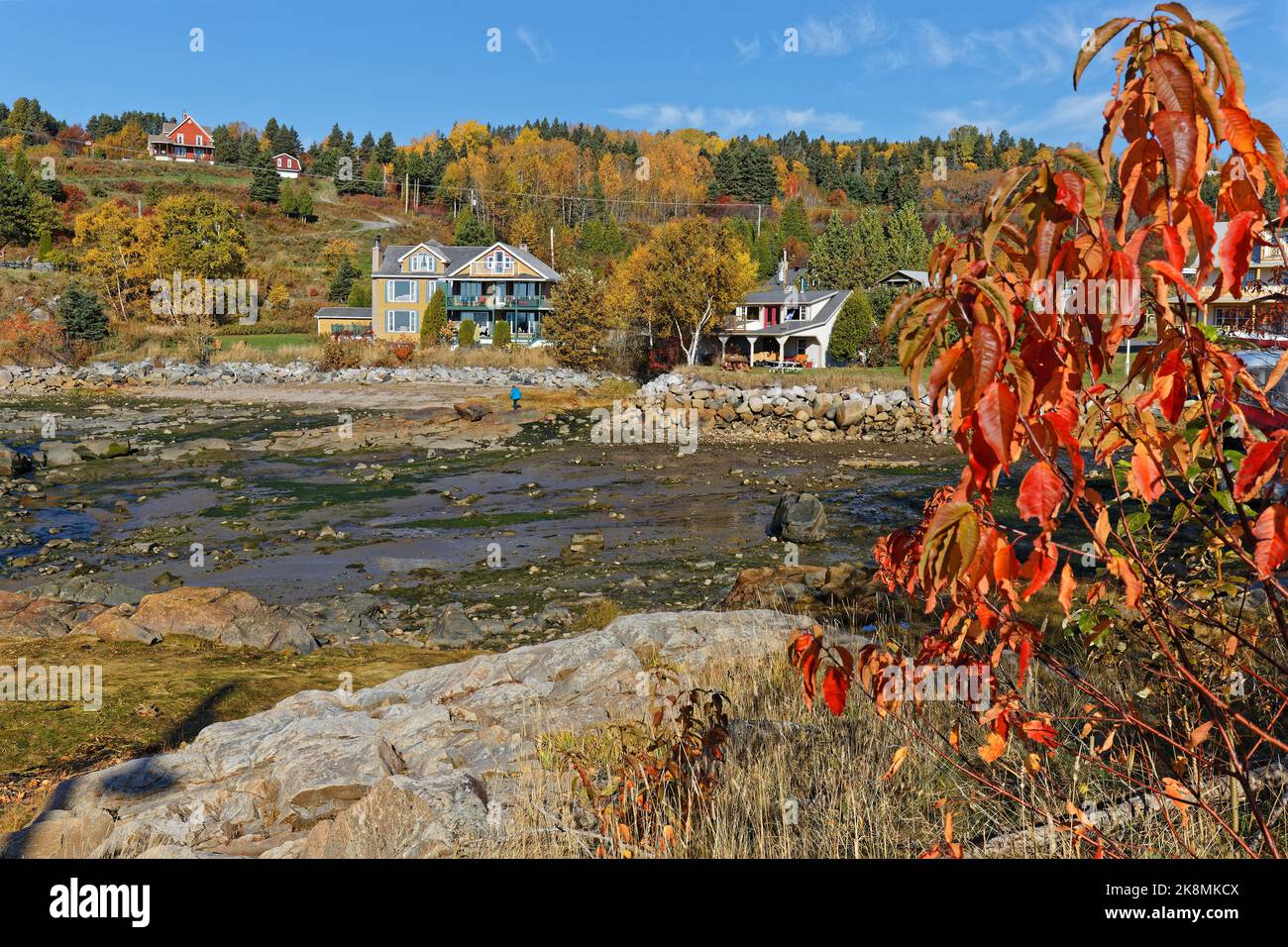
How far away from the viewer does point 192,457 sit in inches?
1084

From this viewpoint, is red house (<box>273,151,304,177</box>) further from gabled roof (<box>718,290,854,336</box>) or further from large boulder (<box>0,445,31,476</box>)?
large boulder (<box>0,445,31,476</box>)

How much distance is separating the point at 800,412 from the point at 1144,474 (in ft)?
107

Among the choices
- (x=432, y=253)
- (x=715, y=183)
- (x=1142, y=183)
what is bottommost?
(x=1142, y=183)

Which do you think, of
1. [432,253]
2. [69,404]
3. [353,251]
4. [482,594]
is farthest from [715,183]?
[482,594]

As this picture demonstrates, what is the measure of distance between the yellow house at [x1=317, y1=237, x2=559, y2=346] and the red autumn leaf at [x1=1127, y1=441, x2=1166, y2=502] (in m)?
62.2

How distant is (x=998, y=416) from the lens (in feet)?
6.30

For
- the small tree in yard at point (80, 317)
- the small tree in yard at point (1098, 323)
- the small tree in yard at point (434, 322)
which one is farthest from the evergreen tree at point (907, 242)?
the small tree in yard at point (1098, 323)

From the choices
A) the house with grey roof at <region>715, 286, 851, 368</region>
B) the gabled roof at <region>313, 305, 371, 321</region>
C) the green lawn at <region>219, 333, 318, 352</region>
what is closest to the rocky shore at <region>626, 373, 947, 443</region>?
the house with grey roof at <region>715, 286, 851, 368</region>

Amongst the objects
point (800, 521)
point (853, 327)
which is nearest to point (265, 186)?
point (853, 327)

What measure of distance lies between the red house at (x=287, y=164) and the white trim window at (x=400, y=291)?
5779 cm

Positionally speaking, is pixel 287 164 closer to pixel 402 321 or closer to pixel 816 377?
pixel 402 321

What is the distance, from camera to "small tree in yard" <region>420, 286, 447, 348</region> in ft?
196
